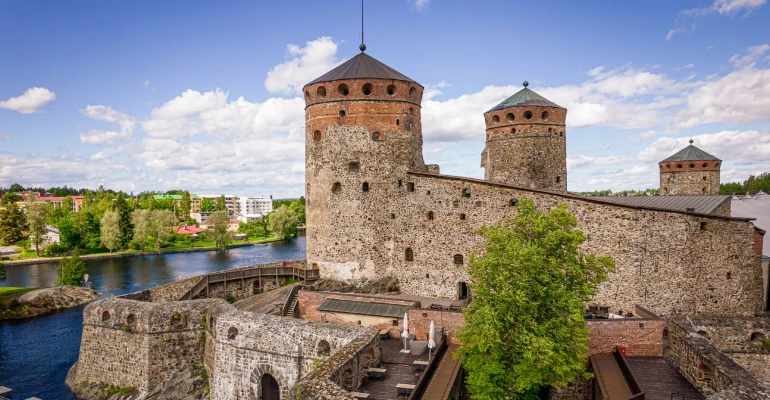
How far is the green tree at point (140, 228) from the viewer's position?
67.2 meters

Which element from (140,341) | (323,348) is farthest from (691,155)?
(140,341)

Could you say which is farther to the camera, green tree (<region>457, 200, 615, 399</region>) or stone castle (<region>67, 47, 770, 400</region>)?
stone castle (<region>67, 47, 770, 400</region>)

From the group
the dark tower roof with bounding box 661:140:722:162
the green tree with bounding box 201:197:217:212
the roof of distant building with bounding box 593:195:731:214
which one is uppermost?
the dark tower roof with bounding box 661:140:722:162

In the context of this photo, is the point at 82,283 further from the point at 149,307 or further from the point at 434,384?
the point at 434,384

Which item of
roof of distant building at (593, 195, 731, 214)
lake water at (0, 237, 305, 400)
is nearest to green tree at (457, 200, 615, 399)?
roof of distant building at (593, 195, 731, 214)

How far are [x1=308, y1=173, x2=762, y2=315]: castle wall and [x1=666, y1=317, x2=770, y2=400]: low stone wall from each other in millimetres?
2930

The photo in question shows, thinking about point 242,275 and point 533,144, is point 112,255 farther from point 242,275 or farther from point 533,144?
point 533,144

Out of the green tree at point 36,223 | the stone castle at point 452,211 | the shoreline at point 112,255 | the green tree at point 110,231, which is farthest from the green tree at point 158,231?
the stone castle at point 452,211

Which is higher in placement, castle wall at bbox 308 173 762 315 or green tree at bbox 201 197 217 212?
green tree at bbox 201 197 217 212

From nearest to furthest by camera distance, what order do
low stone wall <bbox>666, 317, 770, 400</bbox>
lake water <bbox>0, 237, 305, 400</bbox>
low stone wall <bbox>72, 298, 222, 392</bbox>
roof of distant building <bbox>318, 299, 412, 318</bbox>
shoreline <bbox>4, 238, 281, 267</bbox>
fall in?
low stone wall <bbox>666, 317, 770, 400</bbox> → roof of distant building <bbox>318, 299, 412, 318</bbox> → low stone wall <bbox>72, 298, 222, 392</bbox> → lake water <bbox>0, 237, 305, 400</bbox> → shoreline <bbox>4, 238, 281, 267</bbox>

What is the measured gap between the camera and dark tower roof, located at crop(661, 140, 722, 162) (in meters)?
36.8

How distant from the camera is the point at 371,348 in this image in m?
14.8

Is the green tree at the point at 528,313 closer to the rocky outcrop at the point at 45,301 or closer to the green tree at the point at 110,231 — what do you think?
the rocky outcrop at the point at 45,301

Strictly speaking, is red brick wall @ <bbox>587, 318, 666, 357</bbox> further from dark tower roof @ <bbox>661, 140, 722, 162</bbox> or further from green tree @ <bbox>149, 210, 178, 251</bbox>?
green tree @ <bbox>149, 210, 178, 251</bbox>
